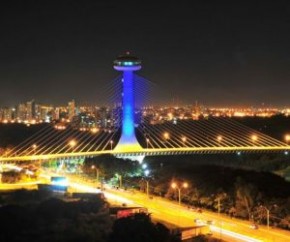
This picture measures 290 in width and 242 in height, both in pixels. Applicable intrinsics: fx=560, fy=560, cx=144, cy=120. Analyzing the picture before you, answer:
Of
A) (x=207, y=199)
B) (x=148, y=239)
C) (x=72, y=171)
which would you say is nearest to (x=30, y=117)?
(x=72, y=171)

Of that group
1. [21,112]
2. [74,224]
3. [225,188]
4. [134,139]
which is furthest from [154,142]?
[21,112]

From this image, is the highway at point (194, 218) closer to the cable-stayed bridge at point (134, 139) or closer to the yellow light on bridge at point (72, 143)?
the cable-stayed bridge at point (134, 139)

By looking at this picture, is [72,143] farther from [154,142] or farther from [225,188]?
[225,188]

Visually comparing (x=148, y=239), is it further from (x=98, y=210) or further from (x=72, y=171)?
(x=72, y=171)

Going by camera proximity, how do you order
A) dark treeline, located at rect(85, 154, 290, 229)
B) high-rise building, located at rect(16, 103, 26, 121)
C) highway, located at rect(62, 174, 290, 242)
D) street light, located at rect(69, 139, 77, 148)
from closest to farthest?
highway, located at rect(62, 174, 290, 242) < dark treeline, located at rect(85, 154, 290, 229) < street light, located at rect(69, 139, 77, 148) < high-rise building, located at rect(16, 103, 26, 121)

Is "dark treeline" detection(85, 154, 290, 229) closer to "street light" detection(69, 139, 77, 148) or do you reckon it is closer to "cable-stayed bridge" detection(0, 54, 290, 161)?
"cable-stayed bridge" detection(0, 54, 290, 161)

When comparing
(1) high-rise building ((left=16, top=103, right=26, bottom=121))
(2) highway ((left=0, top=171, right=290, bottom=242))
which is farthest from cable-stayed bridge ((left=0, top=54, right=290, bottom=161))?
(1) high-rise building ((left=16, top=103, right=26, bottom=121))

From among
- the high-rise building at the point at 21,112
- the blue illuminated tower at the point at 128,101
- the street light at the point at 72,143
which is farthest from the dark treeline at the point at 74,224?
the high-rise building at the point at 21,112
